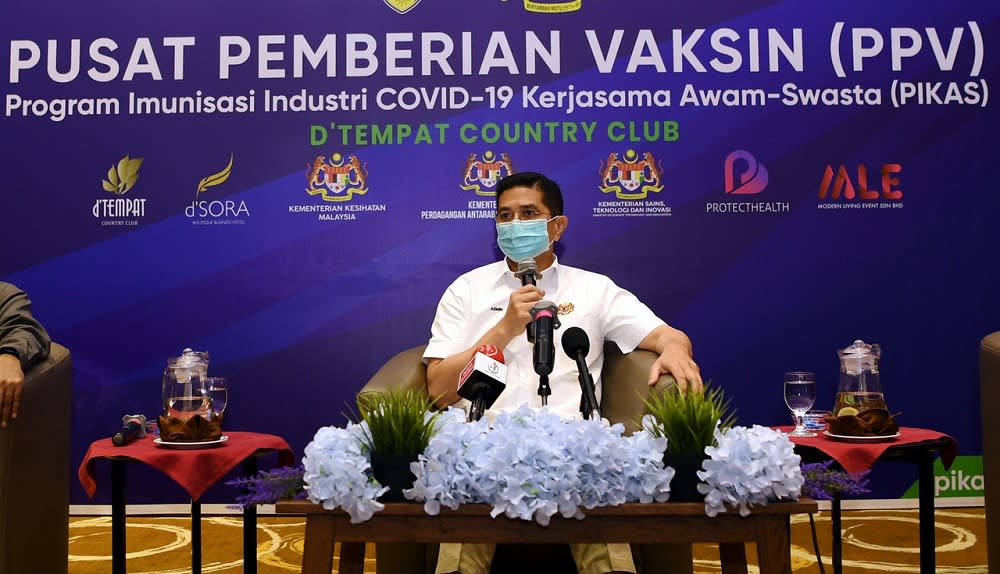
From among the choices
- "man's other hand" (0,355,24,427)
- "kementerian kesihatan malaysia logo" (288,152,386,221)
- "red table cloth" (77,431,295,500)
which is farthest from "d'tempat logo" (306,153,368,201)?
"man's other hand" (0,355,24,427)

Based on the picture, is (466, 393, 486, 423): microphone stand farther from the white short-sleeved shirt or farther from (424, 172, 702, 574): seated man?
the white short-sleeved shirt

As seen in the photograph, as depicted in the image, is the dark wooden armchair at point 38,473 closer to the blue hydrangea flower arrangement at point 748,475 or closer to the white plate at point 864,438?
the blue hydrangea flower arrangement at point 748,475

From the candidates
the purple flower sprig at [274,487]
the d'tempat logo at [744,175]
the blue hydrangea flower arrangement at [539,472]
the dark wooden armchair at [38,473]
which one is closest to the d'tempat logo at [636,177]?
the d'tempat logo at [744,175]

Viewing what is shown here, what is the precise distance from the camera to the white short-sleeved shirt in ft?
9.27

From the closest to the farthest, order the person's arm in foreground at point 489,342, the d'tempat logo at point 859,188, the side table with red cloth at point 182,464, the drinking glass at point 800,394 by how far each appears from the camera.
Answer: the side table with red cloth at point 182,464 → the person's arm in foreground at point 489,342 → the drinking glass at point 800,394 → the d'tempat logo at point 859,188

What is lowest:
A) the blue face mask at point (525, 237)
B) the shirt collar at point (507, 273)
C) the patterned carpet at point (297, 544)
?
the patterned carpet at point (297, 544)

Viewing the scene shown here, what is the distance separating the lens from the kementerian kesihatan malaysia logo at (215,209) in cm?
408

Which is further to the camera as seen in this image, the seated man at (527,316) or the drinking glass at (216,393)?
the seated man at (527,316)

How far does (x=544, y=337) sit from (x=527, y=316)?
562 millimetres

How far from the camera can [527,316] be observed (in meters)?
2.58

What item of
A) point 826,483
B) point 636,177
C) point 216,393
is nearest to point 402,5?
point 636,177

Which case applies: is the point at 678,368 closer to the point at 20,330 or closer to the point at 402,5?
the point at 20,330

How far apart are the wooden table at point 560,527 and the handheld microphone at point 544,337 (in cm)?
49

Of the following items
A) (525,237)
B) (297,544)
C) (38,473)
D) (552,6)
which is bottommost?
(297,544)
